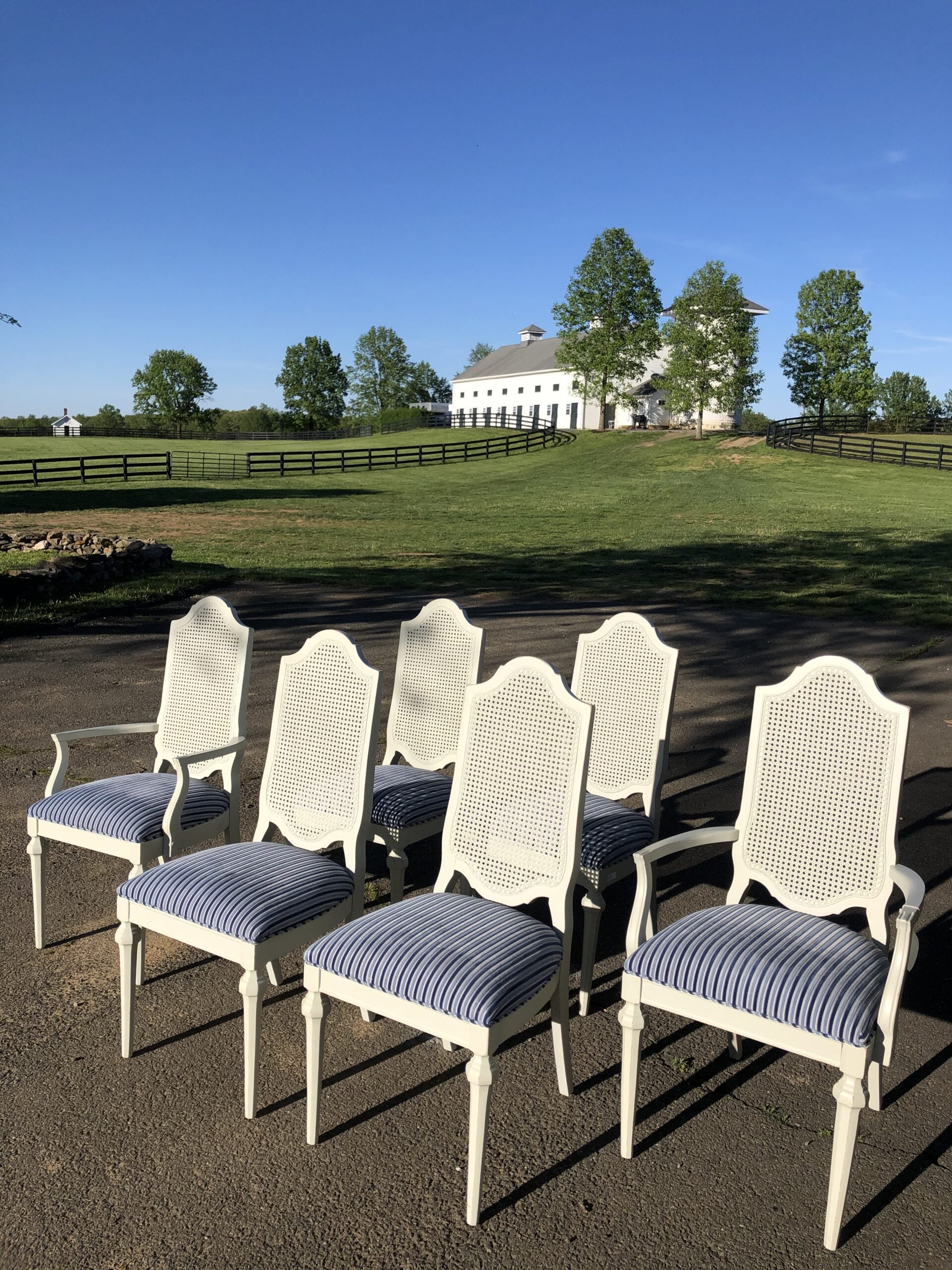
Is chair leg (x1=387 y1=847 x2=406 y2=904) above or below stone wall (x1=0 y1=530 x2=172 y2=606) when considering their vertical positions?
below

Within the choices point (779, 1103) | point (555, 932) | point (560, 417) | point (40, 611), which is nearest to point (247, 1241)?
point (555, 932)

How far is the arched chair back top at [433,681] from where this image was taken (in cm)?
545

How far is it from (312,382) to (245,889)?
4210 inches

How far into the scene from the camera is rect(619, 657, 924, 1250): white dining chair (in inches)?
121

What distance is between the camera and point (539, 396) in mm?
87438

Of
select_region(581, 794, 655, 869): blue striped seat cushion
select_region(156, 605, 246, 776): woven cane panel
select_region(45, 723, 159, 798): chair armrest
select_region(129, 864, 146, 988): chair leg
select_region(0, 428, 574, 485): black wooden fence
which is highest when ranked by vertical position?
select_region(0, 428, 574, 485): black wooden fence

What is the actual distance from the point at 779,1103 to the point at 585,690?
2336mm

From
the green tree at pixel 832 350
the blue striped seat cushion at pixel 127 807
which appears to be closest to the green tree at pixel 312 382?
the green tree at pixel 832 350

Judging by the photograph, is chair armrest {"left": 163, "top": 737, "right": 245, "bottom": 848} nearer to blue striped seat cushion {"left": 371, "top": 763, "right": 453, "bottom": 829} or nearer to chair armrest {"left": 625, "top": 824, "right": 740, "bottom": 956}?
blue striped seat cushion {"left": 371, "top": 763, "right": 453, "bottom": 829}

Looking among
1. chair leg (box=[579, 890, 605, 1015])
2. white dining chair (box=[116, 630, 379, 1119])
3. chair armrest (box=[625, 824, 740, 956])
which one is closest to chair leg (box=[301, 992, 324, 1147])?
white dining chair (box=[116, 630, 379, 1119])

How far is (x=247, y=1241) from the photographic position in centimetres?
287

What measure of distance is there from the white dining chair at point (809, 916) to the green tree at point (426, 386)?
103m

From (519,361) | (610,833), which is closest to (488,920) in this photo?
(610,833)

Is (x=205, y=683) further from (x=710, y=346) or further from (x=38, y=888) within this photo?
(x=710, y=346)
